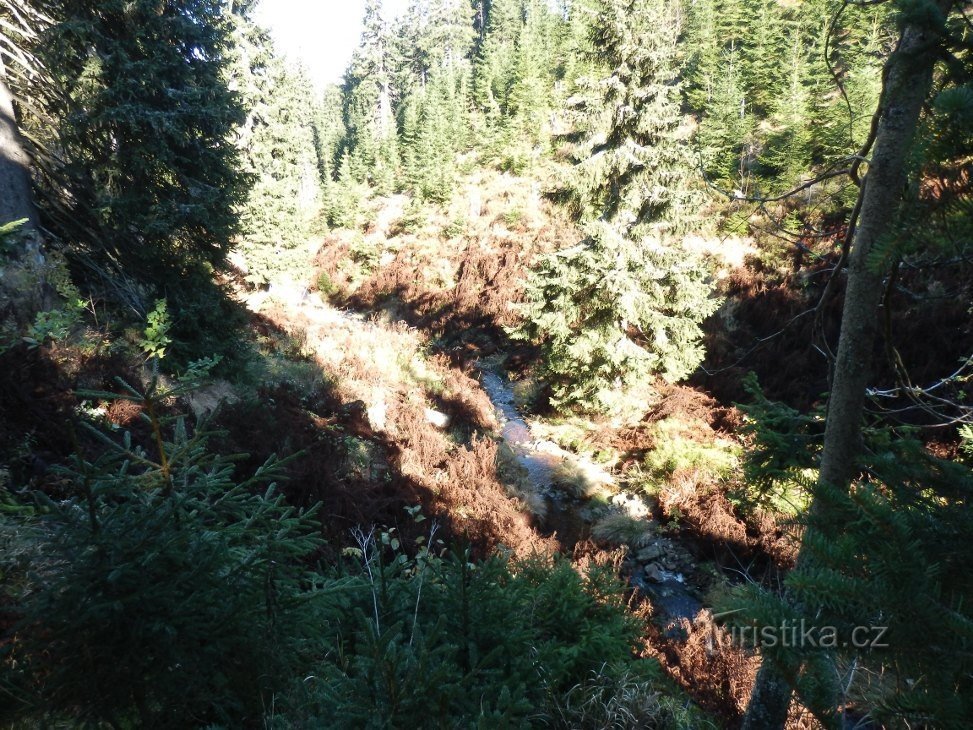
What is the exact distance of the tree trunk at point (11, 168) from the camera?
6.41 meters

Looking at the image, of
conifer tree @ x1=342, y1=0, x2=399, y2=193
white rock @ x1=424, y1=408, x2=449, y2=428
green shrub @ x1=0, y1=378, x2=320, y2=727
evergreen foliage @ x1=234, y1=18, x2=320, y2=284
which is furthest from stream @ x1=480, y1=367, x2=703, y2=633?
conifer tree @ x1=342, y1=0, x2=399, y2=193

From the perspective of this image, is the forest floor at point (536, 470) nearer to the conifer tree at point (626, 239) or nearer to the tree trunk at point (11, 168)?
the conifer tree at point (626, 239)

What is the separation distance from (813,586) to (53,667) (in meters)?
2.84

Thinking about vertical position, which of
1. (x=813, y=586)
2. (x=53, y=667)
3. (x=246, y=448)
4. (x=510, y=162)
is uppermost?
(x=510, y=162)

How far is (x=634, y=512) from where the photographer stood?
9.41 metres

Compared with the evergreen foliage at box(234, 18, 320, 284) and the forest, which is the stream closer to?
the forest

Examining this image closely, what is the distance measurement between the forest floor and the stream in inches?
1.2

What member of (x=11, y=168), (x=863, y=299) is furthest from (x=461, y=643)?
(x=11, y=168)

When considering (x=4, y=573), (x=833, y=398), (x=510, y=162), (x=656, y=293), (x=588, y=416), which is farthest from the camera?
(x=510, y=162)

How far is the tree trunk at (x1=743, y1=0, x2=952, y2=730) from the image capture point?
2551mm

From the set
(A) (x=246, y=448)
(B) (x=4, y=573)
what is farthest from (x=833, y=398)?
(A) (x=246, y=448)

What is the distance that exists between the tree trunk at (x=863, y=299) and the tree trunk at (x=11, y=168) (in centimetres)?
890

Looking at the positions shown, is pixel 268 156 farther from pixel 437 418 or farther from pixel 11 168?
pixel 437 418

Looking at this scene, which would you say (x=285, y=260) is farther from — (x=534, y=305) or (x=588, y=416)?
(x=588, y=416)
